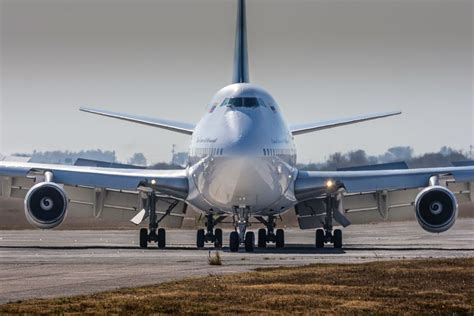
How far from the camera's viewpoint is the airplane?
130 ft

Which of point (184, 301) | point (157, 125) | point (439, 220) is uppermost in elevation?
point (157, 125)

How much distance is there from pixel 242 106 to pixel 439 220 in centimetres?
730

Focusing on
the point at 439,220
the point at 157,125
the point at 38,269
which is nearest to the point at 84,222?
the point at 157,125

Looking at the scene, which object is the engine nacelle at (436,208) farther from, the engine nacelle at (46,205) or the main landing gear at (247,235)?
the engine nacelle at (46,205)

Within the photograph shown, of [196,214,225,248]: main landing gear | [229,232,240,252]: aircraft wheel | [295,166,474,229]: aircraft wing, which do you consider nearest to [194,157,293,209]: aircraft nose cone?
[229,232,240,252]: aircraft wheel

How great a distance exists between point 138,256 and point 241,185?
506cm

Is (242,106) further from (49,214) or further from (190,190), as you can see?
(49,214)

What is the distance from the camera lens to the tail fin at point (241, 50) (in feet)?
153

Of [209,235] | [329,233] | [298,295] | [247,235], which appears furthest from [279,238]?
[298,295]

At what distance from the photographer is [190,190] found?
4234 centimetres

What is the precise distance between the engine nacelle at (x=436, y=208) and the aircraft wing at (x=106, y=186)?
7.79m

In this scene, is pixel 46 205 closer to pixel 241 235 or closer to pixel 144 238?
pixel 144 238

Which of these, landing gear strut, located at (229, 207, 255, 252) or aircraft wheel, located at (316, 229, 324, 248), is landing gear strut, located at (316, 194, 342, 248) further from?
landing gear strut, located at (229, 207, 255, 252)

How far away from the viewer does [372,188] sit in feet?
142
